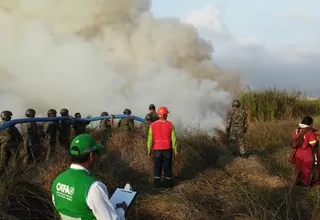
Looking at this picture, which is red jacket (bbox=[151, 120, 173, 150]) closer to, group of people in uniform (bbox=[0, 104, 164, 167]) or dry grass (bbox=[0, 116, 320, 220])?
dry grass (bbox=[0, 116, 320, 220])

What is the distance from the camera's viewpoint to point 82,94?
21.8 meters

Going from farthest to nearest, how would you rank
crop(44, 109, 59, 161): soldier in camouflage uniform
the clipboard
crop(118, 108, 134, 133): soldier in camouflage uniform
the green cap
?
crop(118, 108, 134, 133): soldier in camouflage uniform
crop(44, 109, 59, 161): soldier in camouflage uniform
the clipboard
the green cap

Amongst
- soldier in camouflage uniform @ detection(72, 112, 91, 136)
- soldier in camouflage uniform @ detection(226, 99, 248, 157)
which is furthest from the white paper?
soldier in camouflage uniform @ detection(226, 99, 248, 157)

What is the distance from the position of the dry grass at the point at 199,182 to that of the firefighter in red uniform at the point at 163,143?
11.7 inches

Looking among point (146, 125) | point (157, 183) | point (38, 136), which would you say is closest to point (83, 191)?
point (157, 183)

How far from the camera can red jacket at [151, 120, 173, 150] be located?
899 centimetres

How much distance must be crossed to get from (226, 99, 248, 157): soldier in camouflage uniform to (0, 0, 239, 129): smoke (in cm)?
843

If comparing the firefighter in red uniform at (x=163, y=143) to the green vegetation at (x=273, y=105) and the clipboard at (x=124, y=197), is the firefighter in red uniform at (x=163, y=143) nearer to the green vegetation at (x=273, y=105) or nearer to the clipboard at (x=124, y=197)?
the clipboard at (x=124, y=197)

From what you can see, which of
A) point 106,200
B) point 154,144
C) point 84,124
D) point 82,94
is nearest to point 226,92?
point 82,94

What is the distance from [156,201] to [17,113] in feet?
51.3

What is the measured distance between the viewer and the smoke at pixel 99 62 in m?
21.6

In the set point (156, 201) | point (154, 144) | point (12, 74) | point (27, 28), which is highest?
point (27, 28)

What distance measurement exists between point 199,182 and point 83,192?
17.9ft

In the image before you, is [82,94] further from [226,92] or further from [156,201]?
[156,201]
